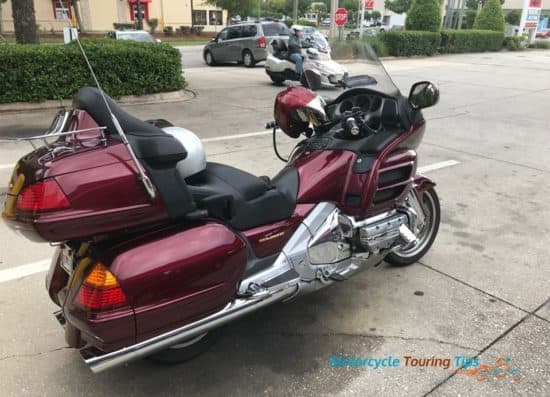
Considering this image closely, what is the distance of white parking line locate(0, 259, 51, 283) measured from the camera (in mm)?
3445

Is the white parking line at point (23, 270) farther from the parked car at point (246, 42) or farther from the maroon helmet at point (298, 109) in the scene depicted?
the parked car at point (246, 42)

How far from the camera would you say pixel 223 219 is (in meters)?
2.30

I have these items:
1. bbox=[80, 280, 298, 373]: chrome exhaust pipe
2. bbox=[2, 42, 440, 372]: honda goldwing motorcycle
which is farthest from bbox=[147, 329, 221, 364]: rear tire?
bbox=[80, 280, 298, 373]: chrome exhaust pipe

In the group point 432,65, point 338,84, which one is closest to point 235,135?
point 338,84

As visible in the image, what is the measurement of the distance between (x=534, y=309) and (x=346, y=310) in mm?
1244

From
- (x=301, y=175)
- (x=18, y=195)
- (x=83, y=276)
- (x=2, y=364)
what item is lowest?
(x=2, y=364)

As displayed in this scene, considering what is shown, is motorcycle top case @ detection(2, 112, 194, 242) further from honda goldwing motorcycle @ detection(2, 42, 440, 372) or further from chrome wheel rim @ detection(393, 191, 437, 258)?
chrome wheel rim @ detection(393, 191, 437, 258)

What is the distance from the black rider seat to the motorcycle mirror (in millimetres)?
964

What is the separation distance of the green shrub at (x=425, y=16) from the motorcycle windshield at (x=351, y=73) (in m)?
23.1

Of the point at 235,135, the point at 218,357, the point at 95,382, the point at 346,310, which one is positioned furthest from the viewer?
the point at 235,135

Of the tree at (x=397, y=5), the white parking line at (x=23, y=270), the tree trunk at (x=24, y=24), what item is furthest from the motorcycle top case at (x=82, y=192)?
the tree at (x=397, y=5)

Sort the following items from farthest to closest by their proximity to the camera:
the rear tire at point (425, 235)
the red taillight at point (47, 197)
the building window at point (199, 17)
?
the building window at point (199, 17), the rear tire at point (425, 235), the red taillight at point (47, 197)

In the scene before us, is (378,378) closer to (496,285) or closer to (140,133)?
(496,285)

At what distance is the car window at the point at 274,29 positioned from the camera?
17.9m
